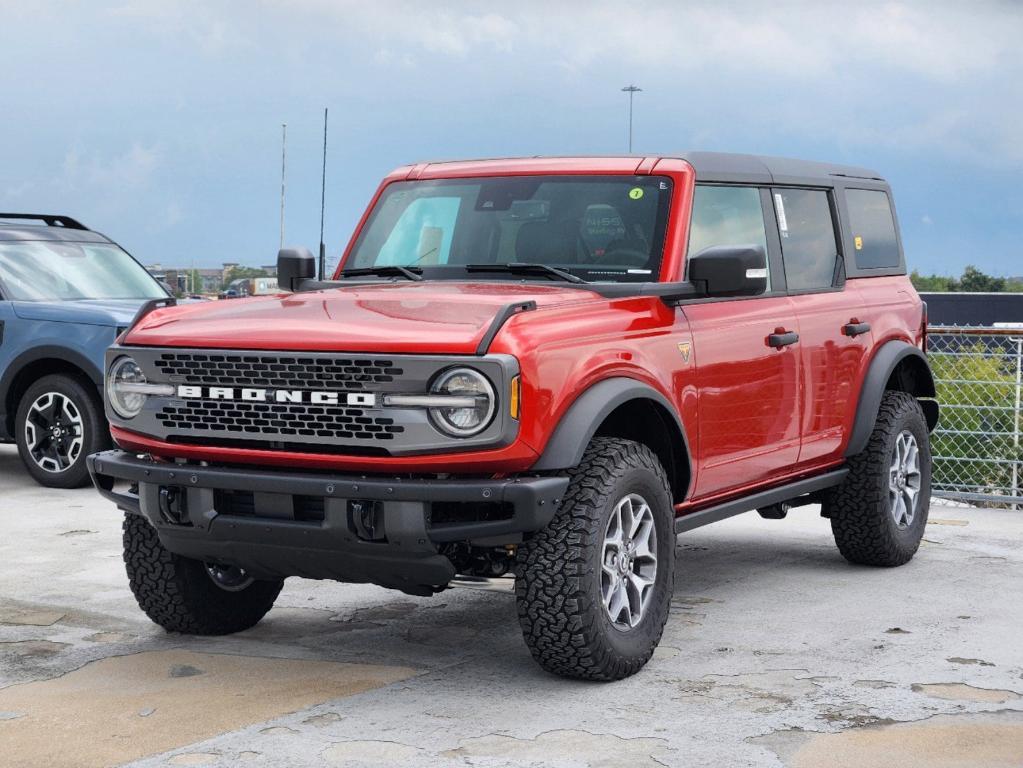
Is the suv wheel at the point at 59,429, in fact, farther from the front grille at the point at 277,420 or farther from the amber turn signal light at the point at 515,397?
the amber turn signal light at the point at 515,397

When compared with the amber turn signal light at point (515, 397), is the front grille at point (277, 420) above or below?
below

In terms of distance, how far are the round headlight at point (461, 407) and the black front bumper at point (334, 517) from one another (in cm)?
18

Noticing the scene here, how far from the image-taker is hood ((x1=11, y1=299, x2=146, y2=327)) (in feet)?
35.7

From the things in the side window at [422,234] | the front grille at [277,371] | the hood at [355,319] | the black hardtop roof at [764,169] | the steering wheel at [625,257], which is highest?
the black hardtop roof at [764,169]

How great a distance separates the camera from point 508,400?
5051mm

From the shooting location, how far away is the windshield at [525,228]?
641 centimetres

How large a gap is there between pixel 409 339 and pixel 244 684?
1409 millimetres

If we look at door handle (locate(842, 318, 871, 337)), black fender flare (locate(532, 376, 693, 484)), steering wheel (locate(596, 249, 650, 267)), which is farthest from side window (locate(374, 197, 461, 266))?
door handle (locate(842, 318, 871, 337))

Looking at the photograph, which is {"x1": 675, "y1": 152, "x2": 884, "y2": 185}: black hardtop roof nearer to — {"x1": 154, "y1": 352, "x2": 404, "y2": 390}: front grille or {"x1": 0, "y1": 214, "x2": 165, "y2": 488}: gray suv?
{"x1": 154, "y1": 352, "x2": 404, "y2": 390}: front grille

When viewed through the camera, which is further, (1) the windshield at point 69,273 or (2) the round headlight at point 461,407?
(1) the windshield at point 69,273

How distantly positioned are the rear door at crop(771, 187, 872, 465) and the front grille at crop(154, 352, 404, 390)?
2569 mm

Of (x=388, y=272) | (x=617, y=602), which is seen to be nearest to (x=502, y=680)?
(x=617, y=602)

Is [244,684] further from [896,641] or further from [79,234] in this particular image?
[79,234]

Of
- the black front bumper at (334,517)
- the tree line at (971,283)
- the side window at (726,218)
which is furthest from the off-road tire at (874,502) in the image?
the tree line at (971,283)
